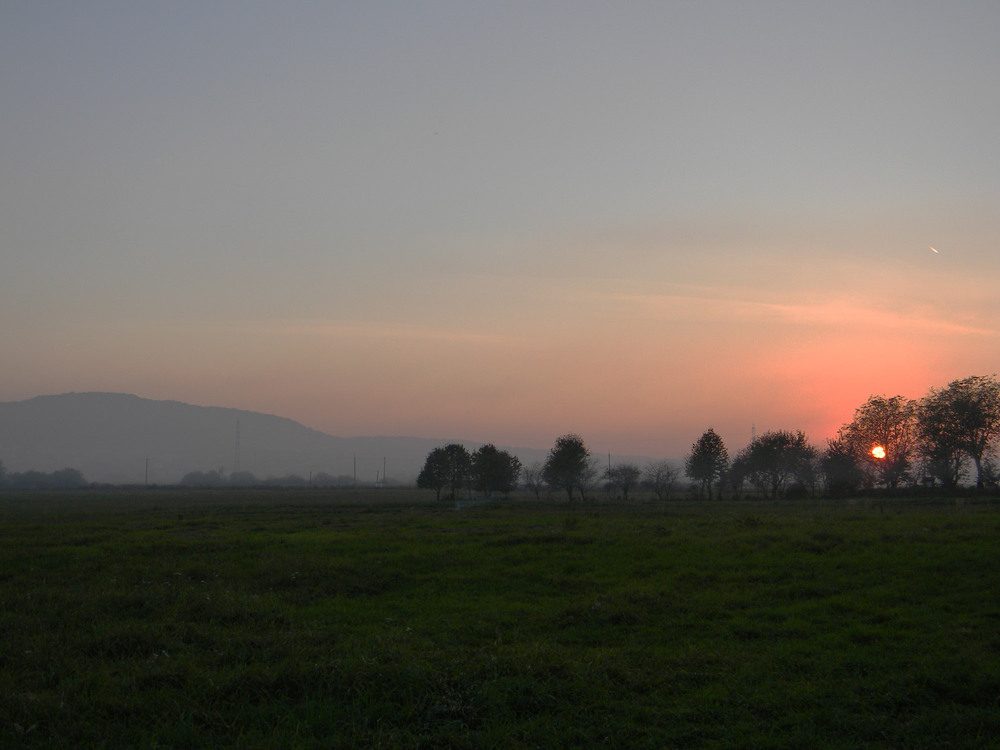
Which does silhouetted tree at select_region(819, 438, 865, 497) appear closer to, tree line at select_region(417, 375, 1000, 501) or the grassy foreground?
tree line at select_region(417, 375, 1000, 501)

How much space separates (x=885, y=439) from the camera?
88.8 metres

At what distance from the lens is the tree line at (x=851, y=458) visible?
76344mm

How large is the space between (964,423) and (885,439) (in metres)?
13.0

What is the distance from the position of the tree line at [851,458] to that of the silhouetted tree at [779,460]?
139 millimetres

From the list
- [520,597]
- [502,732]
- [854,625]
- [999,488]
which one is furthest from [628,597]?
[999,488]

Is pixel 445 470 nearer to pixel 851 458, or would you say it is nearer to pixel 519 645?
pixel 851 458

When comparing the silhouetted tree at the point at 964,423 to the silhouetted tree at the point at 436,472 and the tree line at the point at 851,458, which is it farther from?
the silhouetted tree at the point at 436,472

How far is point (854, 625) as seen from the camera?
1407 centimetres

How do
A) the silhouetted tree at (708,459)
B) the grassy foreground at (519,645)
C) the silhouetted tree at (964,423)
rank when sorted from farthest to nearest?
the silhouetted tree at (708,459)
the silhouetted tree at (964,423)
the grassy foreground at (519,645)

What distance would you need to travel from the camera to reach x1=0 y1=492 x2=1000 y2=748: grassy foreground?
368 inches

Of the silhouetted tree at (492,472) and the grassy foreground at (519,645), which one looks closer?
the grassy foreground at (519,645)

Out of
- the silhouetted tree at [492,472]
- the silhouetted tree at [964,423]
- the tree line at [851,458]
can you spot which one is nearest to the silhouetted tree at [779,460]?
the tree line at [851,458]

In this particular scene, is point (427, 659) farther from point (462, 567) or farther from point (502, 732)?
point (462, 567)

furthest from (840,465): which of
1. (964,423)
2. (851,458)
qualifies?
(964,423)
